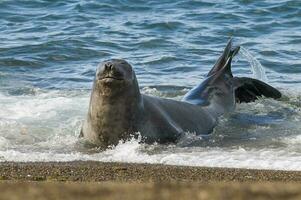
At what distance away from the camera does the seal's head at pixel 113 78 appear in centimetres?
734

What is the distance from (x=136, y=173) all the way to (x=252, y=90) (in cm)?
548

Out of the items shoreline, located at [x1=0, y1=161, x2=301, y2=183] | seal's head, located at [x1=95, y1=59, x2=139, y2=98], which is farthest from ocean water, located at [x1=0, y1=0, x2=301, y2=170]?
shoreline, located at [x1=0, y1=161, x2=301, y2=183]

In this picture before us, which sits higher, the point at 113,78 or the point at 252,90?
the point at 113,78

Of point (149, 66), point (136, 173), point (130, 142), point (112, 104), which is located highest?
point (136, 173)

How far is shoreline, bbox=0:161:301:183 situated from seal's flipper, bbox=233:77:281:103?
4.59 m

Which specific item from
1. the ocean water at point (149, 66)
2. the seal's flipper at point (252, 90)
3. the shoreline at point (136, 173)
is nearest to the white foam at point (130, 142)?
the ocean water at point (149, 66)

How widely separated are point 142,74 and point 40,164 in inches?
290

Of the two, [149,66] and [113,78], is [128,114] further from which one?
[149,66]

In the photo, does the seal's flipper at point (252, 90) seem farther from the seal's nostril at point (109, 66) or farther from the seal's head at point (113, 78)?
the seal's nostril at point (109, 66)

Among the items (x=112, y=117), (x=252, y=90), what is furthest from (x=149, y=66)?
(x=112, y=117)

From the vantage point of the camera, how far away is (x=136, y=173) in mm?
5430

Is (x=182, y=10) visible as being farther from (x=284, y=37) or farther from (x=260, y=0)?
(x=284, y=37)

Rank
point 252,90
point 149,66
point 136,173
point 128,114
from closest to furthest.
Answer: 1. point 136,173
2. point 128,114
3. point 252,90
4. point 149,66

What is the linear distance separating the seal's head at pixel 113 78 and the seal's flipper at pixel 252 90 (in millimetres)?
3260
